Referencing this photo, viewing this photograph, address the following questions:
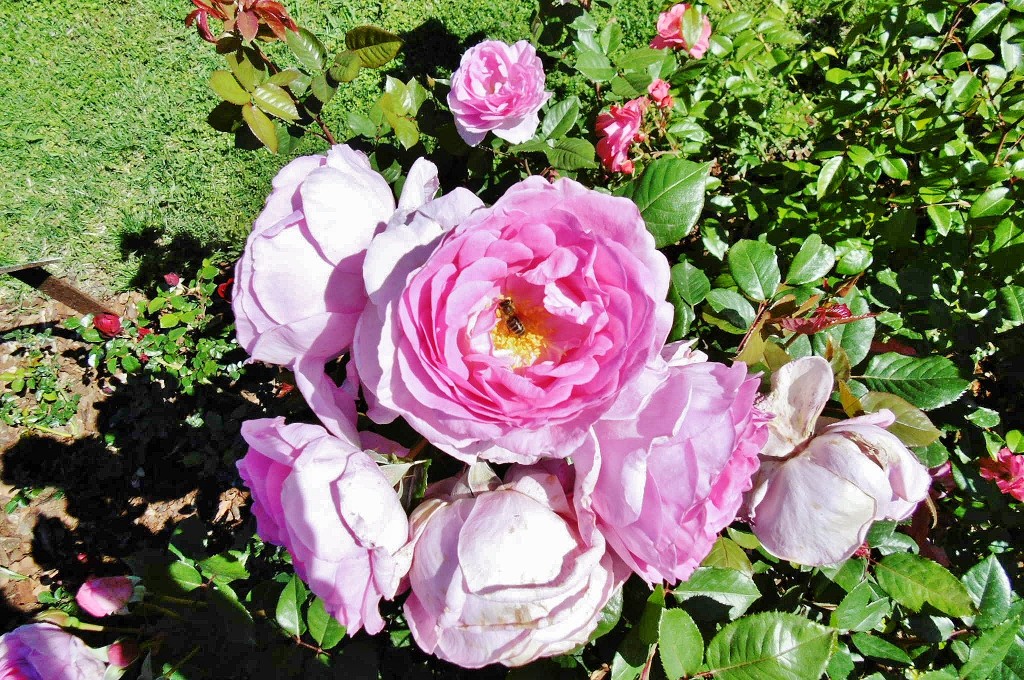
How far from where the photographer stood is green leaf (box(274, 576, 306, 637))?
3.42 ft

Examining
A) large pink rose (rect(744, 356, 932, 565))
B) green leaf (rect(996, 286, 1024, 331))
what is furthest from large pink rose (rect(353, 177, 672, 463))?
green leaf (rect(996, 286, 1024, 331))

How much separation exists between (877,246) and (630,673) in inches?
49.2

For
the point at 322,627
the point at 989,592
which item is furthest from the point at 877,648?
the point at 322,627

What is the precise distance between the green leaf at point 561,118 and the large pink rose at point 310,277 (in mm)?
861

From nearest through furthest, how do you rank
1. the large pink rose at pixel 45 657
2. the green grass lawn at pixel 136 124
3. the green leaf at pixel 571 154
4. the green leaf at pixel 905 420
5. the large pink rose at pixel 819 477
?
the large pink rose at pixel 819 477
the green leaf at pixel 905 420
the large pink rose at pixel 45 657
the green leaf at pixel 571 154
the green grass lawn at pixel 136 124

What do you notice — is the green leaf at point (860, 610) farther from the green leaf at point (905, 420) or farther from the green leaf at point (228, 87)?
the green leaf at point (228, 87)

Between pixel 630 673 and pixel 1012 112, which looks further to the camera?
pixel 1012 112

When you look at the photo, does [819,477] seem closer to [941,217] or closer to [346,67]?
[941,217]

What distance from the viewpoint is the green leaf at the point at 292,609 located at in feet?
3.42

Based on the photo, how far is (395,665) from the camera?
1192 millimetres

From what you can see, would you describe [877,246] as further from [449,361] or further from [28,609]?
[28,609]

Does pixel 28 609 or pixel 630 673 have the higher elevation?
pixel 630 673

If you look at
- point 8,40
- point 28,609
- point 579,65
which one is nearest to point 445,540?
point 579,65

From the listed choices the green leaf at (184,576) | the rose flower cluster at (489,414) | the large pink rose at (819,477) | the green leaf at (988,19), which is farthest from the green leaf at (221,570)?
the green leaf at (988,19)
